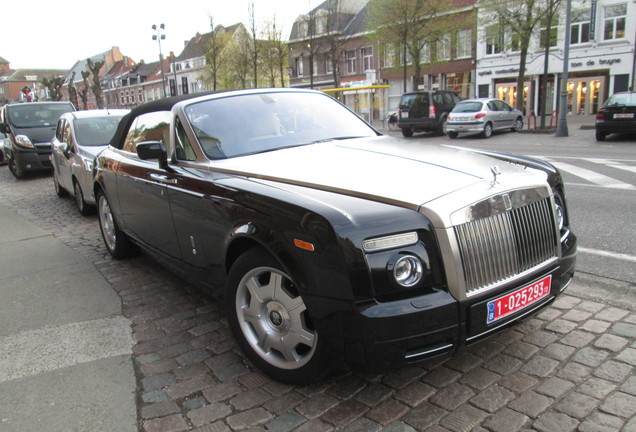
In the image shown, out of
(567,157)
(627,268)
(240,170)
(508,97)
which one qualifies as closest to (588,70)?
(508,97)

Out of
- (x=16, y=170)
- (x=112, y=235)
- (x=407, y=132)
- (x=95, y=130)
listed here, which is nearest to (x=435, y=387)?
(x=112, y=235)

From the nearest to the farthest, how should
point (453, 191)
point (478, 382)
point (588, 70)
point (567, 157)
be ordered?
1. point (453, 191)
2. point (478, 382)
3. point (567, 157)
4. point (588, 70)

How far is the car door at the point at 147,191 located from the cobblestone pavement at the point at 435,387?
79 centimetres

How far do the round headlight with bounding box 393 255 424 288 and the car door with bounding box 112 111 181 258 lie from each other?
2.15 m

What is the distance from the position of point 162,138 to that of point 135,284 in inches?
61.2

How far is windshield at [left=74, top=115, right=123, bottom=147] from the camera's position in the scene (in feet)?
29.2

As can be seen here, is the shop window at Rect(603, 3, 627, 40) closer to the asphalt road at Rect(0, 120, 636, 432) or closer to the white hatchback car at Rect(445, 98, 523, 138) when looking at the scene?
the white hatchback car at Rect(445, 98, 523, 138)

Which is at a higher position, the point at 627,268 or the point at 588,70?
the point at 588,70

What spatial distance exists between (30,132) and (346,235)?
48.8 feet

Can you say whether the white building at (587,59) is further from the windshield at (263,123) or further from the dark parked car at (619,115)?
the windshield at (263,123)

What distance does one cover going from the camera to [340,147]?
3717mm

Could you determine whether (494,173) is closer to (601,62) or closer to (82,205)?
(82,205)

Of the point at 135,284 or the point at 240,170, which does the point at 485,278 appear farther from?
the point at 135,284

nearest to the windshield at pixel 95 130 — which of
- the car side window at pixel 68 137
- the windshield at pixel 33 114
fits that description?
the car side window at pixel 68 137
